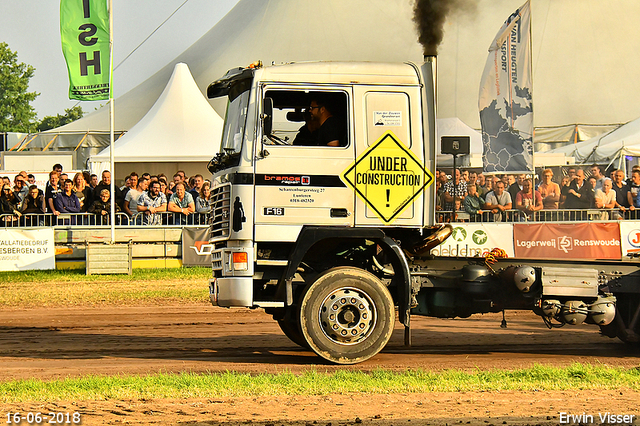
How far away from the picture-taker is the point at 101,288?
16.8 meters

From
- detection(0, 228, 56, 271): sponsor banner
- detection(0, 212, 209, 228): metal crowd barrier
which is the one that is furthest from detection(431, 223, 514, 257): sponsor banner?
detection(0, 228, 56, 271): sponsor banner

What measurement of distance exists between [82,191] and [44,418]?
15.5 metres

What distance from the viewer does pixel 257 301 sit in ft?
27.2

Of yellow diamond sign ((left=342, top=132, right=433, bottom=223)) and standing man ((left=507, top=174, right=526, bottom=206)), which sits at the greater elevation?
standing man ((left=507, top=174, right=526, bottom=206))

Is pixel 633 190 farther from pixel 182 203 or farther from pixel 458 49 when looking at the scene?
pixel 458 49

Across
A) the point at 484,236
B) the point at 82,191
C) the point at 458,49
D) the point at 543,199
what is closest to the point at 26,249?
the point at 82,191

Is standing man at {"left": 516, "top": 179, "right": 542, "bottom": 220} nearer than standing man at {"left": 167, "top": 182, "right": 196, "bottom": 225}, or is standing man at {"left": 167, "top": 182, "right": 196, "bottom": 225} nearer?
standing man at {"left": 516, "top": 179, "right": 542, "bottom": 220}

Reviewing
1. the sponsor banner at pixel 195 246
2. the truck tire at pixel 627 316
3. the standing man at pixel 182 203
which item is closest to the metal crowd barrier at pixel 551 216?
the sponsor banner at pixel 195 246

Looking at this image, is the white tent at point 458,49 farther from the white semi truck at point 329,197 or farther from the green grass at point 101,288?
the white semi truck at point 329,197

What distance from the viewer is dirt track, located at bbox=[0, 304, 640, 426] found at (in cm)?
606

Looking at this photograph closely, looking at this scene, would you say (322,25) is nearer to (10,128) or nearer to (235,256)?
(235,256)

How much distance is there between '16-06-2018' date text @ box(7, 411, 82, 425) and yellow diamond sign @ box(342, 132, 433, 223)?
3.76 metres

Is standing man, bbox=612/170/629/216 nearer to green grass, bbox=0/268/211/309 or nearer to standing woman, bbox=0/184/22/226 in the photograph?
green grass, bbox=0/268/211/309

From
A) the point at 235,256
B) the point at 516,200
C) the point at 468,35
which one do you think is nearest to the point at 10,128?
the point at 468,35
